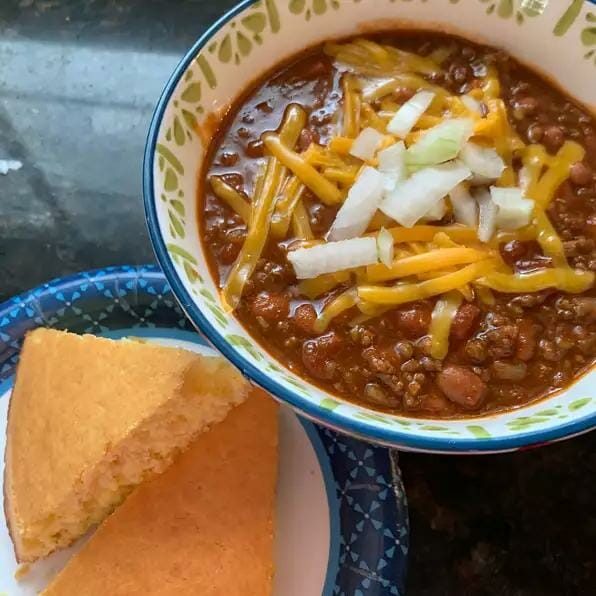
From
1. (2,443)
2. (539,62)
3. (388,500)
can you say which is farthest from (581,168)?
(2,443)

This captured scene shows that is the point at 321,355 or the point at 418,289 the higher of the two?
the point at 418,289

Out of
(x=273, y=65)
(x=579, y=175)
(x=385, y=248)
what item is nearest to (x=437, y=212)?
(x=385, y=248)

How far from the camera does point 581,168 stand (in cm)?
199

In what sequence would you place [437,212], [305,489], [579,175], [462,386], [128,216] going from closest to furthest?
[462,386] < [437,212] < [579,175] < [305,489] < [128,216]

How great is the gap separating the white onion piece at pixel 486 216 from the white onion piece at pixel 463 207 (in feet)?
0.05

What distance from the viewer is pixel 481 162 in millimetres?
1922

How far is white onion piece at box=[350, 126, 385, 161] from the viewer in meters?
1.95

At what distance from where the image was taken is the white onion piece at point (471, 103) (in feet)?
6.64

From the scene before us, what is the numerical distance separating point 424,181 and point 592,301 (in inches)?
17.4

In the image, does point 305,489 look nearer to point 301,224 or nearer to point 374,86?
point 301,224

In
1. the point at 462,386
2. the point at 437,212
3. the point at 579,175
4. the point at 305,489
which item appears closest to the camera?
the point at 462,386

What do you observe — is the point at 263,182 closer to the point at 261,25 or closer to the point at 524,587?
the point at 261,25

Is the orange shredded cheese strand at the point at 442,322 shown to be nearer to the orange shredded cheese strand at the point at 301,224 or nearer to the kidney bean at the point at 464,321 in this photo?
the kidney bean at the point at 464,321

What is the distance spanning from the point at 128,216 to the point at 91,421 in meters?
0.71
